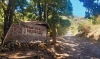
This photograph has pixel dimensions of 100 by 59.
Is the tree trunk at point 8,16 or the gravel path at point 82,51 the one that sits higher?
the tree trunk at point 8,16

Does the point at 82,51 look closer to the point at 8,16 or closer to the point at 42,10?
the point at 8,16

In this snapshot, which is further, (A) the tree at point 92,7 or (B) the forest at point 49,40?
(A) the tree at point 92,7

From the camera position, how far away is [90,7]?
83.1ft

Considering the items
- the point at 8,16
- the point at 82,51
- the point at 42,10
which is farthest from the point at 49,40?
the point at 42,10

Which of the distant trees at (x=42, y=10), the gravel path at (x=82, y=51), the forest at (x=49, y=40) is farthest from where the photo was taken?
the distant trees at (x=42, y=10)

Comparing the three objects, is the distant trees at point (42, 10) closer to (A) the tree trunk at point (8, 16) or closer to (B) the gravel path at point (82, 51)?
(A) the tree trunk at point (8, 16)

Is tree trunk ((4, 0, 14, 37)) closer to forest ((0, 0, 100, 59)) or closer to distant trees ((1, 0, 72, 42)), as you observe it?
forest ((0, 0, 100, 59))

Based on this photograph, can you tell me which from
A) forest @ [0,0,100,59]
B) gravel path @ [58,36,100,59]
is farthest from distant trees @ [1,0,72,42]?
gravel path @ [58,36,100,59]

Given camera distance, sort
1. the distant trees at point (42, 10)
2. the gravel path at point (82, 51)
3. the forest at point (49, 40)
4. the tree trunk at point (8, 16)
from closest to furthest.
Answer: the forest at point (49, 40) → the gravel path at point (82, 51) → the tree trunk at point (8, 16) → the distant trees at point (42, 10)

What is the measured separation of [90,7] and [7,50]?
12984 mm

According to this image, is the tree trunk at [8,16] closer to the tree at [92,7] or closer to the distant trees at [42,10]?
the distant trees at [42,10]

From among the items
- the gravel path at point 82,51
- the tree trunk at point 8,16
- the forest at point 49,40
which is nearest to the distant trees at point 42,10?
the forest at point 49,40

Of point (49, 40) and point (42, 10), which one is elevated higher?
point (42, 10)

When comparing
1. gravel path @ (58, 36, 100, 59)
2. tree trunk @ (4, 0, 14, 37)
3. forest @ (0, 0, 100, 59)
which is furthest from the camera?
tree trunk @ (4, 0, 14, 37)
